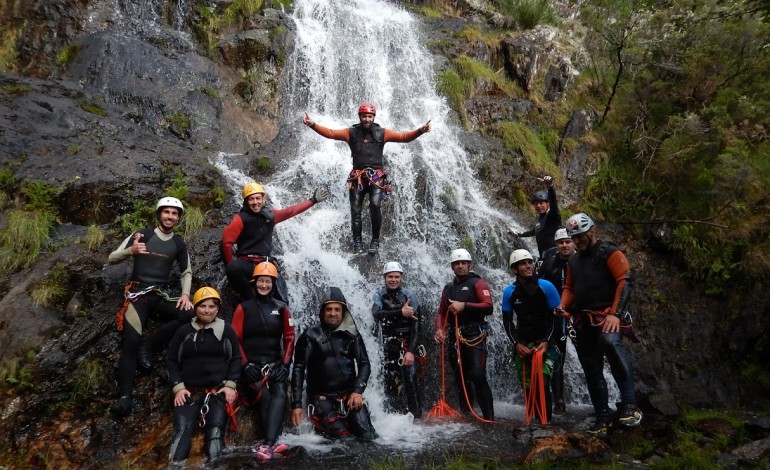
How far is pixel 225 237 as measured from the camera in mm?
6160

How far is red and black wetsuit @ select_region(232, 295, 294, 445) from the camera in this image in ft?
17.4

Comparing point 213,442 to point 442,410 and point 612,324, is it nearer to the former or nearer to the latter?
point 442,410

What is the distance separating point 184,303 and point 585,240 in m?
4.49

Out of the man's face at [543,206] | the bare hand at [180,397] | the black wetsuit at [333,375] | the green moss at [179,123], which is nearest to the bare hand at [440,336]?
the black wetsuit at [333,375]

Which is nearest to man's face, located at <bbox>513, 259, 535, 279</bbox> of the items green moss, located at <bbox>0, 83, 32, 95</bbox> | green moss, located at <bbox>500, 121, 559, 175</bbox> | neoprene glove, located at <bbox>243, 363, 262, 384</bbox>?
neoprene glove, located at <bbox>243, 363, 262, 384</bbox>

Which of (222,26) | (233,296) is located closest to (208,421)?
(233,296)

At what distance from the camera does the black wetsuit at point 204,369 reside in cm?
487

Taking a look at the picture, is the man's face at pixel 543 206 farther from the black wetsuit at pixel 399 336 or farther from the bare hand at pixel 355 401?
the bare hand at pixel 355 401

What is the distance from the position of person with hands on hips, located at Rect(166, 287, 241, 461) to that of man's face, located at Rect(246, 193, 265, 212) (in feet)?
4.71

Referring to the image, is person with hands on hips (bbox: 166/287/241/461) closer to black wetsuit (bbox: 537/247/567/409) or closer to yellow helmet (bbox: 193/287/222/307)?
yellow helmet (bbox: 193/287/222/307)

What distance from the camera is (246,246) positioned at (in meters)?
6.25

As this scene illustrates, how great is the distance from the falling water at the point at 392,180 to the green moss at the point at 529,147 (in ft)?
4.43

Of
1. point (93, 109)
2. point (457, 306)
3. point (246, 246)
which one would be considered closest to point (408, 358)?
point (457, 306)

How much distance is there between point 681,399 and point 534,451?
595 centimetres
